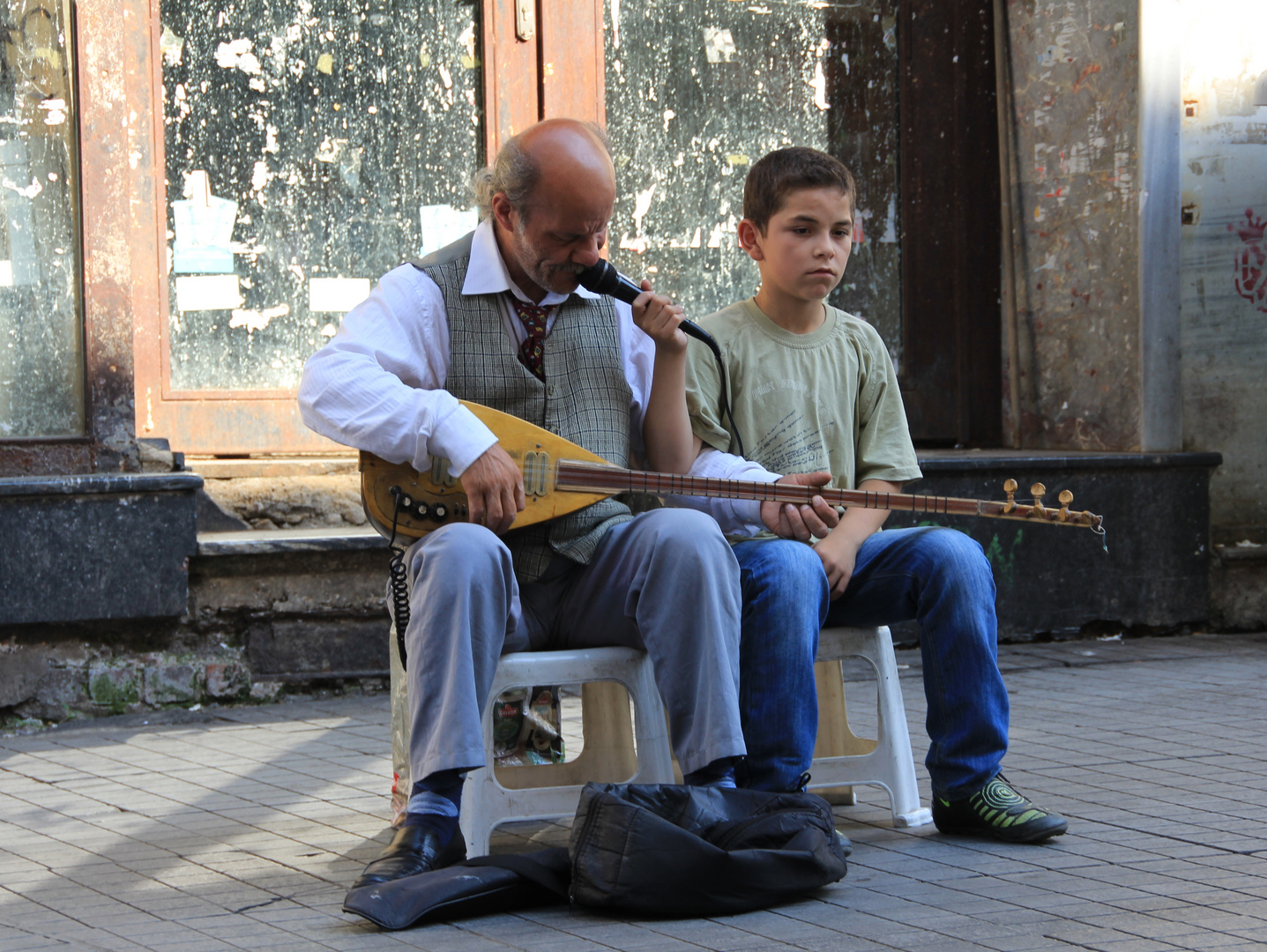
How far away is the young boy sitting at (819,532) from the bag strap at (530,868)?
451 millimetres

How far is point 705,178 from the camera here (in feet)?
Answer: 18.9

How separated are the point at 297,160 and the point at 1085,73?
302cm

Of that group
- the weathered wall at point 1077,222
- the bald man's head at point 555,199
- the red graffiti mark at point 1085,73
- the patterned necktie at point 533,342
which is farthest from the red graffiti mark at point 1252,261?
the patterned necktie at point 533,342

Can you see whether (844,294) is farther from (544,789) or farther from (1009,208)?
(544,789)

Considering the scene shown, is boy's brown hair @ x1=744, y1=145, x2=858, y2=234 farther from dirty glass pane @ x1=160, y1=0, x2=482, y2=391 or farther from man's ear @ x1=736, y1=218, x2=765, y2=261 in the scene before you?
dirty glass pane @ x1=160, y1=0, x2=482, y2=391

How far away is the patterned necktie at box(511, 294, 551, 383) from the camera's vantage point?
9.45 feet

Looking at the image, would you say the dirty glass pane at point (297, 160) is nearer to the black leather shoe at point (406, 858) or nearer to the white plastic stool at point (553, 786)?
the white plastic stool at point (553, 786)

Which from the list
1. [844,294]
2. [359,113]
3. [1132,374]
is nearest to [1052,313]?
[1132,374]

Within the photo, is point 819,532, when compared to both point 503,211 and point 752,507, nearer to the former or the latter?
point 752,507

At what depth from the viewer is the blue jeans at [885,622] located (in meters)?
2.70

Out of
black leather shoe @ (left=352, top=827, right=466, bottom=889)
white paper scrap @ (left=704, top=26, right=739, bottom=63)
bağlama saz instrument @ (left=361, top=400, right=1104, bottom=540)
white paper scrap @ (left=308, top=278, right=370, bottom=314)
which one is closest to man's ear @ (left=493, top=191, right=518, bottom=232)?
bağlama saz instrument @ (left=361, top=400, right=1104, bottom=540)

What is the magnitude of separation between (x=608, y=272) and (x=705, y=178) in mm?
3079

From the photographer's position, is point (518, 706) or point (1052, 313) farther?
point (1052, 313)

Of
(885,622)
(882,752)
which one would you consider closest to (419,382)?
(885,622)
